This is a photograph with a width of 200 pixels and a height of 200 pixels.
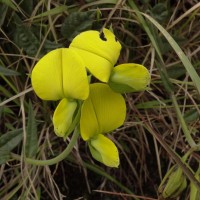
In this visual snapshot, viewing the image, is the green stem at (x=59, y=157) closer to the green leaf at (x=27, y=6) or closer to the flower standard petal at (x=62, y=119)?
the flower standard petal at (x=62, y=119)

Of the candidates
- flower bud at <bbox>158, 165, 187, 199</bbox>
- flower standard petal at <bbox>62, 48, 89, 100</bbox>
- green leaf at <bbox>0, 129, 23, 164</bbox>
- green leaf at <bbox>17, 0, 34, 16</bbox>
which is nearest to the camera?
flower standard petal at <bbox>62, 48, 89, 100</bbox>

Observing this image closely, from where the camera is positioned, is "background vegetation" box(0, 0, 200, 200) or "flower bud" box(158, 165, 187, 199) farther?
"background vegetation" box(0, 0, 200, 200)

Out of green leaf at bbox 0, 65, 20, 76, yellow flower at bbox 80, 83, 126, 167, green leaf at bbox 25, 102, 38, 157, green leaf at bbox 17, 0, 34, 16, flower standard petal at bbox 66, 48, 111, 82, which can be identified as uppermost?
flower standard petal at bbox 66, 48, 111, 82

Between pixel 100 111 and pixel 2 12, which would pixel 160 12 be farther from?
pixel 100 111

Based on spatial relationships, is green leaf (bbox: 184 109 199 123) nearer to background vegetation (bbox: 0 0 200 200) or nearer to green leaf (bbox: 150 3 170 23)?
background vegetation (bbox: 0 0 200 200)

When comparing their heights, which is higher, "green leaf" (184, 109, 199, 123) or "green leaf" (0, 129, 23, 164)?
"green leaf" (184, 109, 199, 123)

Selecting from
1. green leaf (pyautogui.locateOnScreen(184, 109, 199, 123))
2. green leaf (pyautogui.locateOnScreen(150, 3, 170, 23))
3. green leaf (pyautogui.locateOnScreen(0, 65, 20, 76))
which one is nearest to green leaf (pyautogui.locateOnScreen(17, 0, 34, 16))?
green leaf (pyautogui.locateOnScreen(0, 65, 20, 76))
